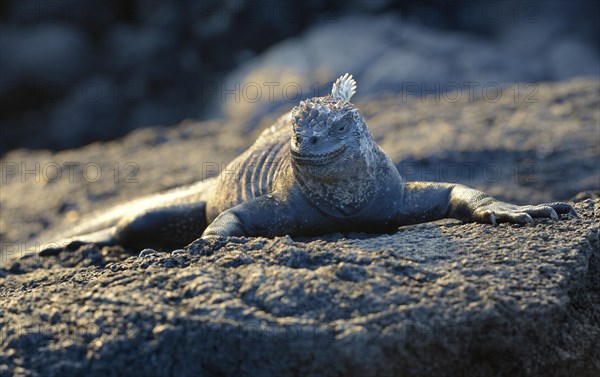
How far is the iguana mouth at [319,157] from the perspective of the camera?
4.63 m

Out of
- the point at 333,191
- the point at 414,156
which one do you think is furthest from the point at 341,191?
the point at 414,156

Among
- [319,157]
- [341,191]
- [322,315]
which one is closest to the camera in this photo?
[322,315]

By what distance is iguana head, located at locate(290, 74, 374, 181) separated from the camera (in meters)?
4.62

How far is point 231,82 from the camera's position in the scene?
13.3m

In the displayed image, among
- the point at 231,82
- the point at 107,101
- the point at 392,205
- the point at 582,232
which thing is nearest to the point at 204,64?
the point at 231,82

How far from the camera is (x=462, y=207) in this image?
494 centimetres

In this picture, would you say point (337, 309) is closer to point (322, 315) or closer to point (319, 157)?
point (322, 315)

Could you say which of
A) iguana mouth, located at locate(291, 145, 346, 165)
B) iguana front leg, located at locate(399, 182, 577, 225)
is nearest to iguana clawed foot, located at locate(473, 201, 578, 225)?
iguana front leg, located at locate(399, 182, 577, 225)

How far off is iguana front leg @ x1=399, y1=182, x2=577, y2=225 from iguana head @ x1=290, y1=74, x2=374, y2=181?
1.43ft

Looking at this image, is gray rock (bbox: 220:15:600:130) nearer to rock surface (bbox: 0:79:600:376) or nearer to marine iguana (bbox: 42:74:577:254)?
marine iguana (bbox: 42:74:577:254)

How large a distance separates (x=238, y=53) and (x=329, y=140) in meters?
9.31

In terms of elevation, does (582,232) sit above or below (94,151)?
below

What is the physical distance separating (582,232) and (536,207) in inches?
Result: 16.0

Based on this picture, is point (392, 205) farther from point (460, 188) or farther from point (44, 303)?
point (44, 303)
